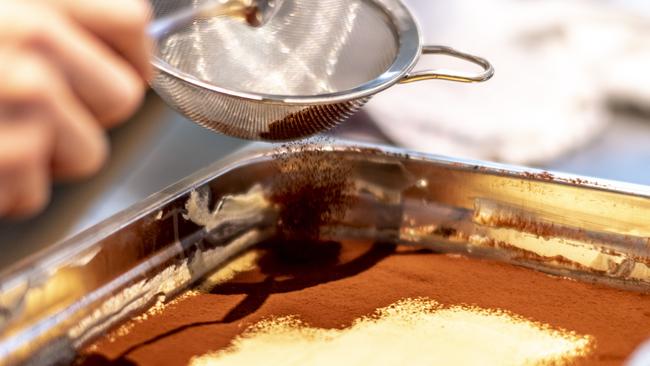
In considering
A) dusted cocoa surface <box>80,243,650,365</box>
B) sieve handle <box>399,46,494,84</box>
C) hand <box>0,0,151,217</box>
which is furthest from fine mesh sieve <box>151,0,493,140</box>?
hand <box>0,0,151,217</box>

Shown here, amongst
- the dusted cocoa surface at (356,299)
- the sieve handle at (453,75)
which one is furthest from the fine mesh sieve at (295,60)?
the dusted cocoa surface at (356,299)

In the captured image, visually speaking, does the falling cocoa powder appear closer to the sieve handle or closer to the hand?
the sieve handle

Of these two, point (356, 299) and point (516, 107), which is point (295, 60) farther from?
point (516, 107)

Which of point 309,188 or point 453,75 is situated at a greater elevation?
point 453,75

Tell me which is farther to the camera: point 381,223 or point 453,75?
point 381,223

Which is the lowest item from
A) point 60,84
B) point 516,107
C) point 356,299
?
point 356,299

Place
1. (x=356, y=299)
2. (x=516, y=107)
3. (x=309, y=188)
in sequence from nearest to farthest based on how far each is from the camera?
(x=356, y=299), (x=309, y=188), (x=516, y=107)

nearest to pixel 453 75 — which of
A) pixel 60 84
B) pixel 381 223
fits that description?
pixel 381 223

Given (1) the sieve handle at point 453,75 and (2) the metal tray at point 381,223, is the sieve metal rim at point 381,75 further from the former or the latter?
(2) the metal tray at point 381,223
